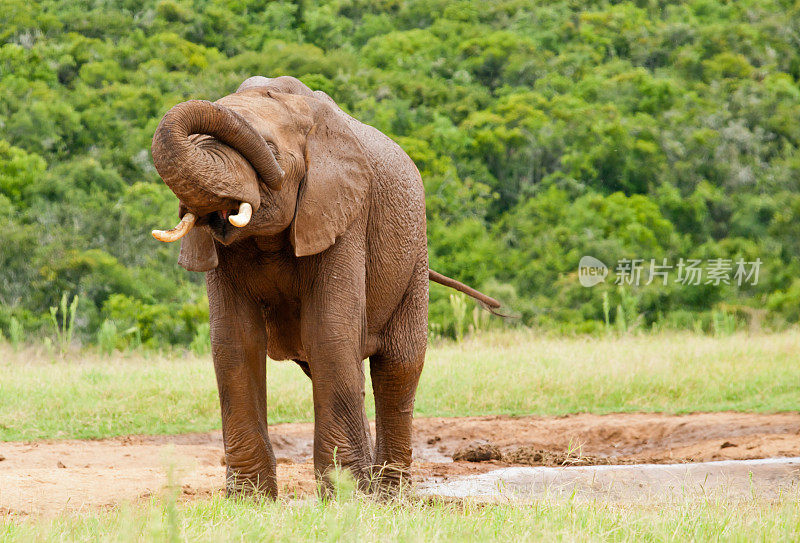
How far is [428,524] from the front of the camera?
13.1ft

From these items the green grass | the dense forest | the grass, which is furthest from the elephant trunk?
the dense forest

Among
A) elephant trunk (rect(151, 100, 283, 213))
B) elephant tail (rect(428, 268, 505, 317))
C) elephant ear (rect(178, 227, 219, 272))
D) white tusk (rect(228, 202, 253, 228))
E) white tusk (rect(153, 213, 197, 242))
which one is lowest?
elephant tail (rect(428, 268, 505, 317))

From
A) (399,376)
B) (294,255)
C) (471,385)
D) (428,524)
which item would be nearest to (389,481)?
(399,376)

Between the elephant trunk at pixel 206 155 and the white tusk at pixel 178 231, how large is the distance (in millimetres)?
52

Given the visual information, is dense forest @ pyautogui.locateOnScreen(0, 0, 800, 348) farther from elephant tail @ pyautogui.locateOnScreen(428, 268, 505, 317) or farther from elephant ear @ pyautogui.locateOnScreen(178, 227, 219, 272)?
elephant ear @ pyautogui.locateOnScreen(178, 227, 219, 272)

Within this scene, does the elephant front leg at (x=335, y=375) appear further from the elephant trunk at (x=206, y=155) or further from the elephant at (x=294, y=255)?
the elephant trunk at (x=206, y=155)

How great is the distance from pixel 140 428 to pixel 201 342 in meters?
4.47

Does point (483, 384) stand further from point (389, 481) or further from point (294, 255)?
point (294, 255)

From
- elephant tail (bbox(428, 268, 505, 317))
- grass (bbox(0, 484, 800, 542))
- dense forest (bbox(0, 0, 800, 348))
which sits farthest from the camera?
dense forest (bbox(0, 0, 800, 348))

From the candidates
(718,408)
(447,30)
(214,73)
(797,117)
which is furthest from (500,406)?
(447,30)

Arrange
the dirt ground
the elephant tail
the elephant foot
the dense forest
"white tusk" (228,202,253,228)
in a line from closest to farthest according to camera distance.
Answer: "white tusk" (228,202,253,228) → the elephant foot → the dirt ground → the elephant tail → the dense forest

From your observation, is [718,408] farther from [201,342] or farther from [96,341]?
[96,341]

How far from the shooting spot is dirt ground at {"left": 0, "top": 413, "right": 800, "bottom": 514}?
20.1 feet

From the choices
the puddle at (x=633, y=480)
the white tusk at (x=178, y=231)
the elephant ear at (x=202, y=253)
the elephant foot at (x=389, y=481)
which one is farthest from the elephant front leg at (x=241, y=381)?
the puddle at (x=633, y=480)
